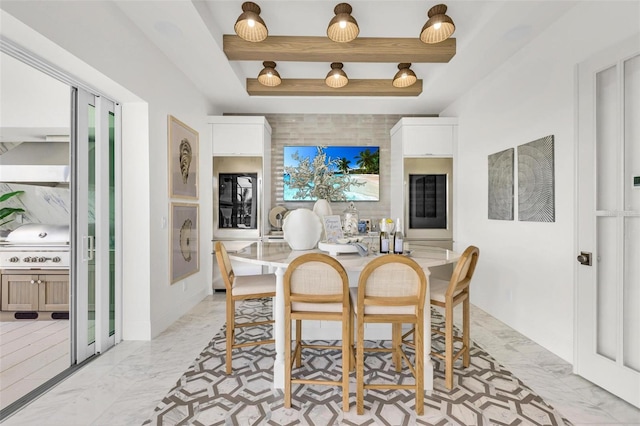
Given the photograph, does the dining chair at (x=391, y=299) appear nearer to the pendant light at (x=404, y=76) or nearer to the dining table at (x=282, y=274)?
the dining table at (x=282, y=274)

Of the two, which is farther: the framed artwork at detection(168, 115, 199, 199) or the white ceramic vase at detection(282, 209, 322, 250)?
the framed artwork at detection(168, 115, 199, 199)

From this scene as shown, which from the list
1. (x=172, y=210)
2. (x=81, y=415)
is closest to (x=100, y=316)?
(x=81, y=415)

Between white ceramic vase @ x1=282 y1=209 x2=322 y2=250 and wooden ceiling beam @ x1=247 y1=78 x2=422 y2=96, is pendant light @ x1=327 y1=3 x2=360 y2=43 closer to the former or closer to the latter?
wooden ceiling beam @ x1=247 y1=78 x2=422 y2=96

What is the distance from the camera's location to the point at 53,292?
10.2 feet

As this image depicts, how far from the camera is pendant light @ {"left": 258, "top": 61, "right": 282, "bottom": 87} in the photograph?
3.35 meters

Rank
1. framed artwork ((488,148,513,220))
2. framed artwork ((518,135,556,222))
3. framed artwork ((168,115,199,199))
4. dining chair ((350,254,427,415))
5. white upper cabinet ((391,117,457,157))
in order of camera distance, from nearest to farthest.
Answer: dining chair ((350,254,427,415)) < framed artwork ((518,135,556,222)) < framed artwork ((488,148,513,220)) < framed artwork ((168,115,199,199)) < white upper cabinet ((391,117,457,157))

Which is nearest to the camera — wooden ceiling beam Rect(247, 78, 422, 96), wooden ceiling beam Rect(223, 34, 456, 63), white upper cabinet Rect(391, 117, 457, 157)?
wooden ceiling beam Rect(223, 34, 456, 63)

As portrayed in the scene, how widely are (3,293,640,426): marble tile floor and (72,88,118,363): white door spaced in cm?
24

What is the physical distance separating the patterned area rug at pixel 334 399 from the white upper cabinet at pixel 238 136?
2714 millimetres

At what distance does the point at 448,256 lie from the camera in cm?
215

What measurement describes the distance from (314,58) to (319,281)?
88.2 inches

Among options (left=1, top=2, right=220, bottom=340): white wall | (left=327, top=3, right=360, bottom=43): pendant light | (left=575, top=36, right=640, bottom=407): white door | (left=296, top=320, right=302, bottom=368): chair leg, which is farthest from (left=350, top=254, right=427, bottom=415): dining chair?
(left=1, top=2, right=220, bottom=340): white wall

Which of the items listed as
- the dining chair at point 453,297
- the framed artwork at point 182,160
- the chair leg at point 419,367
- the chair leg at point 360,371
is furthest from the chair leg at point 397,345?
the framed artwork at point 182,160

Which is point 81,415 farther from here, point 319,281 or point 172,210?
point 172,210
